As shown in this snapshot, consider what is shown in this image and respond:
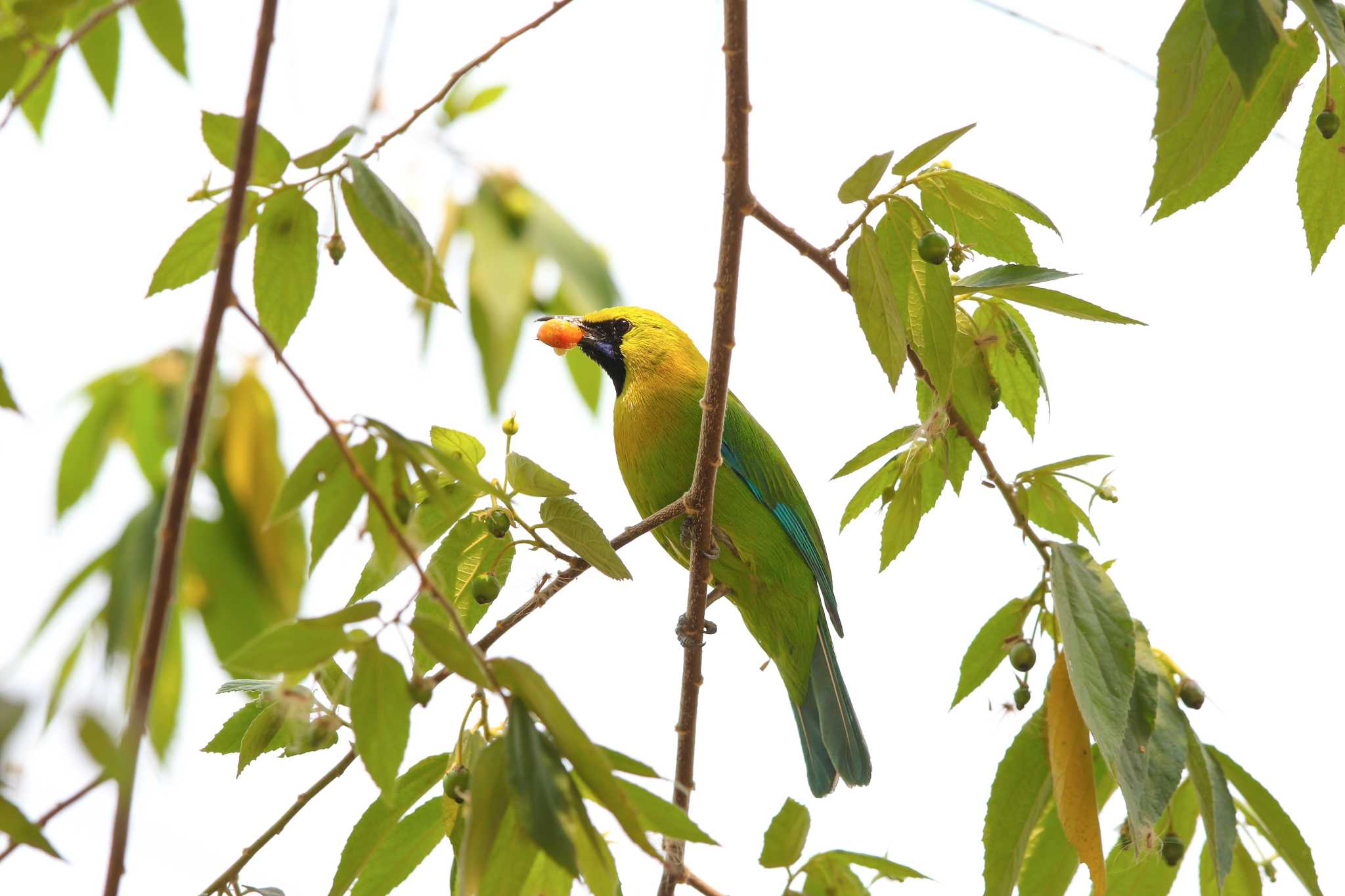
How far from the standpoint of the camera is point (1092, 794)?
7.50ft

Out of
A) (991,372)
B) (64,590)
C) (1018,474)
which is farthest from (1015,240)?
(64,590)

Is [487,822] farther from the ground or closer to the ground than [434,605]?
closer to the ground

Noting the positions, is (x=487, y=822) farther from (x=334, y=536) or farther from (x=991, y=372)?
(x=991, y=372)

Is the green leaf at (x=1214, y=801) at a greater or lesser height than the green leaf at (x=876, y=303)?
lesser

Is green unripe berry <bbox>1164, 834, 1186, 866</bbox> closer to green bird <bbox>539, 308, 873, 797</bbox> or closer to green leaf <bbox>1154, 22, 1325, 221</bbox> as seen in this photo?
green leaf <bbox>1154, 22, 1325, 221</bbox>

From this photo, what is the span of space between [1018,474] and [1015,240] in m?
0.51

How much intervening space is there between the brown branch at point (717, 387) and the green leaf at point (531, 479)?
0.52 metres

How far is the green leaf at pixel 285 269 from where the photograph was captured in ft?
6.11

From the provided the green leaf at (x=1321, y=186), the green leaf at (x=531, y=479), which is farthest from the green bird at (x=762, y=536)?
the green leaf at (x=1321, y=186)

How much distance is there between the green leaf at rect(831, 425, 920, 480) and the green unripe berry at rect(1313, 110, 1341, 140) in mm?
901

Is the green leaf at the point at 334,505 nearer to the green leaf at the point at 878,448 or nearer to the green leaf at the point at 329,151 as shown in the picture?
the green leaf at the point at 329,151

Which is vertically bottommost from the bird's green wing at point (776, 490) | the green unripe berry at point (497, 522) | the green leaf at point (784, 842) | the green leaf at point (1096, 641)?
the green leaf at point (784, 842)

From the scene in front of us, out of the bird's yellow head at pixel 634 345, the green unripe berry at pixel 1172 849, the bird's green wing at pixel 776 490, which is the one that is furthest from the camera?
the bird's yellow head at pixel 634 345

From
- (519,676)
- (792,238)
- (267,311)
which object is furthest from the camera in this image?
(792,238)
